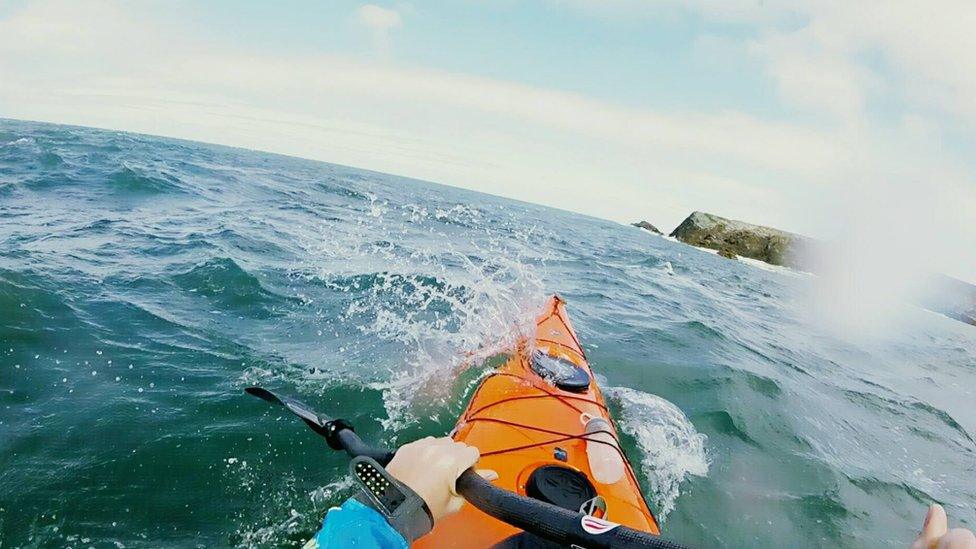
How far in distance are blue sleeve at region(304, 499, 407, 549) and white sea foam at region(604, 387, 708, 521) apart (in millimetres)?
3935

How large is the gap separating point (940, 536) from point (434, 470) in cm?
158

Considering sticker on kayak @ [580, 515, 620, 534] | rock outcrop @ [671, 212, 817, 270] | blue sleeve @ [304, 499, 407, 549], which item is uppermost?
rock outcrop @ [671, 212, 817, 270]

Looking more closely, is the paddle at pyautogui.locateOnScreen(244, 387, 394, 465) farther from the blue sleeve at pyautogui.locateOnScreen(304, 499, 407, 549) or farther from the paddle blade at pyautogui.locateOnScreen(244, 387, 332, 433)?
the blue sleeve at pyautogui.locateOnScreen(304, 499, 407, 549)

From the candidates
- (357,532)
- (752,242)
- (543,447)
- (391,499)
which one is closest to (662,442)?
(543,447)

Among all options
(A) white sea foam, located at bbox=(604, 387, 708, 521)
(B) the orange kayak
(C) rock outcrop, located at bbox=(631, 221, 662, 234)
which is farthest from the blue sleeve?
(C) rock outcrop, located at bbox=(631, 221, 662, 234)

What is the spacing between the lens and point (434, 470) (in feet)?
5.99

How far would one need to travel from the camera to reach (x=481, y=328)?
803 centimetres

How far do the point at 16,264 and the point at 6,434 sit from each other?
4.46m

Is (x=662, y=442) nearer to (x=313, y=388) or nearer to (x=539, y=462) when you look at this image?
(x=539, y=462)

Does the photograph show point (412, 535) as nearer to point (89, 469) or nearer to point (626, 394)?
point (89, 469)

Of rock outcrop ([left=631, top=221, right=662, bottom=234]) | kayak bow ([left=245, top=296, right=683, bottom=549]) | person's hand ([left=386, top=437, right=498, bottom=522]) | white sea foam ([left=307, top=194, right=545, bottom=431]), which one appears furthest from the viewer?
rock outcrop ([left=631, top=221, right=662, bottom=234])

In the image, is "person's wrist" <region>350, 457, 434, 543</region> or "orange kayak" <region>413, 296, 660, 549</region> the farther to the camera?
"orange kayak" <region>413, 296, 660, 549</region>

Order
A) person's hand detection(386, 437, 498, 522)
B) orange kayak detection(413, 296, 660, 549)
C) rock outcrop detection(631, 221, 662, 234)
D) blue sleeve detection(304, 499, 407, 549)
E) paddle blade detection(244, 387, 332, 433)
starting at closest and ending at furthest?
blue sleeve detection(304, 499, 407, 549), person's hand detection(386, 437, 498, 522), paddle blade detection(244, 387, 332, 433), orange kayak detection(413, 296, 660, 549), rock outcrop detection(631, 221, 662, 234)

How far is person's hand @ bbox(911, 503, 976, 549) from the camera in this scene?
1.23 metres
